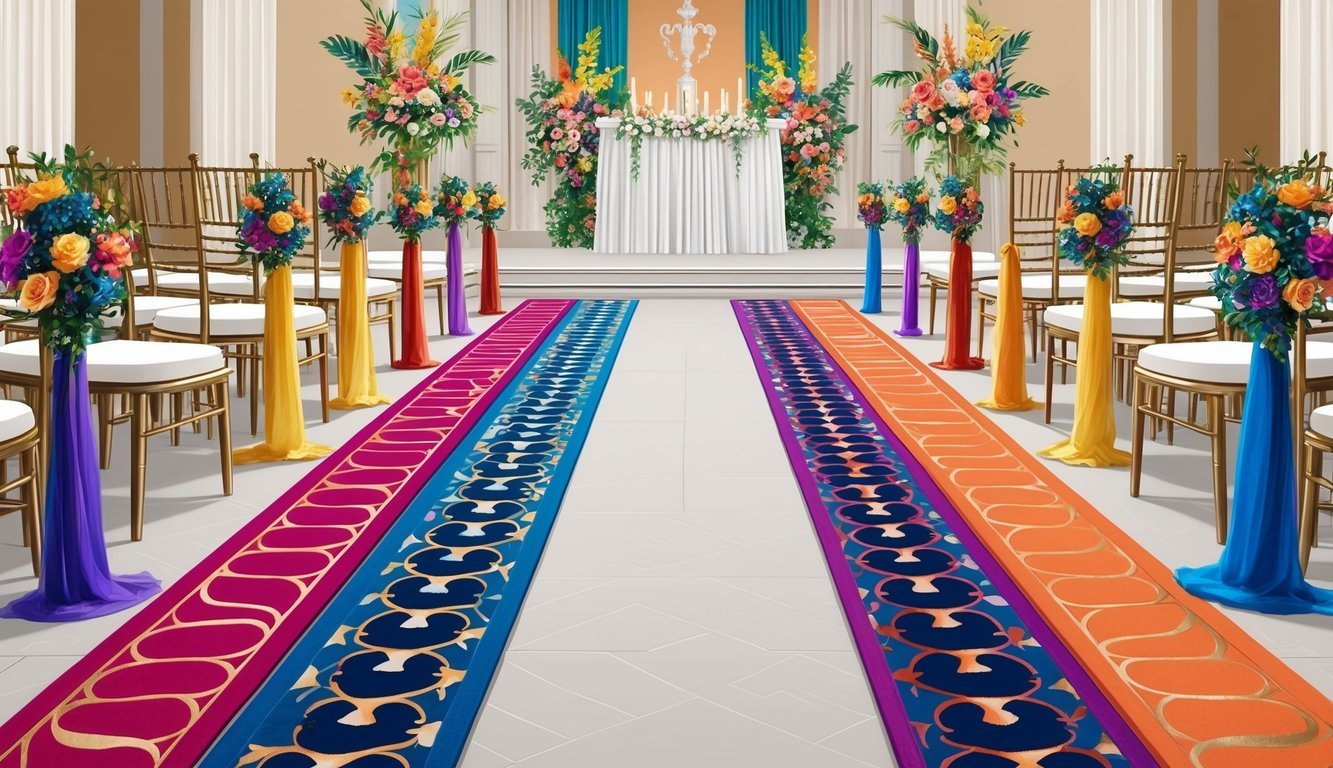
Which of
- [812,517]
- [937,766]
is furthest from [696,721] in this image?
[812,517]

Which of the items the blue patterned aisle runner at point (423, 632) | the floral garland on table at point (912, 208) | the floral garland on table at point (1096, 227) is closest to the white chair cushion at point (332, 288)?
the blue patterned aisle runner at point (423, 632)

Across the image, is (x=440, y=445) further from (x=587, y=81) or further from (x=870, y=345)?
(x=587, y=81)

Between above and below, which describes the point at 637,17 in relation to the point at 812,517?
above

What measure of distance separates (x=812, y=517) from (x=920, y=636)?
1079mm

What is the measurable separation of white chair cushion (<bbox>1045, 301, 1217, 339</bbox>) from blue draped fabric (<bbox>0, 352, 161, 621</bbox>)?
3514 millimetres

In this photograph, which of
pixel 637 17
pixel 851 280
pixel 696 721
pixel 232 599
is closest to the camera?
pixel 696 721

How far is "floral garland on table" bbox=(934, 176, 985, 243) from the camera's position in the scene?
691cm

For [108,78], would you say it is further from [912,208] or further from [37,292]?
Result: [37,292]

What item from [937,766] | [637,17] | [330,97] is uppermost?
[637,17]

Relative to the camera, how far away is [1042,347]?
8078 millimetres

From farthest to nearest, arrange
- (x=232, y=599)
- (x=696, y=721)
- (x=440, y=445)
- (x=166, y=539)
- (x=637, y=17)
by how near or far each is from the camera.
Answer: (x=637, y=17) → (x=440, y=445) → (x=166, y=539) → (x=232, y=599) → (x=696, y=721)

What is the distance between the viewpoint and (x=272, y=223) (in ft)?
15.7

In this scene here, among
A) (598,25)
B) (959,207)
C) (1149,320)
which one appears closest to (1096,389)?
(1149,320)

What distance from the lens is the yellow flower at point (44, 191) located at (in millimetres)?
3123
